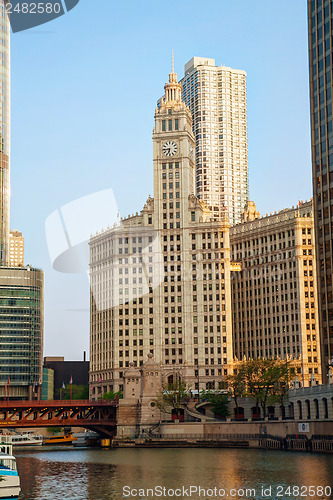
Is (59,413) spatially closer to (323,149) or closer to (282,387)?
(282,387)

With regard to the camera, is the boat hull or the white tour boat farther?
the white tour boat

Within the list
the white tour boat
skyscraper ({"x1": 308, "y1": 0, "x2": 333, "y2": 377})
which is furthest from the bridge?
the white tour boat

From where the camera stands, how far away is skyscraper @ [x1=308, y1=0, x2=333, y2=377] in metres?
147

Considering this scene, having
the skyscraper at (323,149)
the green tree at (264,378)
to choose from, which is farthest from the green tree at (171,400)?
the skyscraper at (323,149)

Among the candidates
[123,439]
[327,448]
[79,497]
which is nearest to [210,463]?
[327,448]

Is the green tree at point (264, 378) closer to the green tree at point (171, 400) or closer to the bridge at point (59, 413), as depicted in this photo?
the green tree at point (171, 400)

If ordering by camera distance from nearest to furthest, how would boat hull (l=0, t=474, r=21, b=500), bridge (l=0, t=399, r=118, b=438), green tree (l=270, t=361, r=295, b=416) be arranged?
boat hull (l=0, t=474, r=21, b=500)
green tree (l=270, t=361, r=295, b=416)
bridge (l=0, t=399, r=118, b=438)

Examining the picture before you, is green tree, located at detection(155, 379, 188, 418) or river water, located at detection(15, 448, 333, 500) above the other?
green tree, located at detection(155, 379, 188, 418)

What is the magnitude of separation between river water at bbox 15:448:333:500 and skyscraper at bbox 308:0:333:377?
32.9 metres

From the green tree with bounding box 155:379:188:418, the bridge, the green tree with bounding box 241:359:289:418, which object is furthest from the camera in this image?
the green tree with bounding box 155:379:188:418

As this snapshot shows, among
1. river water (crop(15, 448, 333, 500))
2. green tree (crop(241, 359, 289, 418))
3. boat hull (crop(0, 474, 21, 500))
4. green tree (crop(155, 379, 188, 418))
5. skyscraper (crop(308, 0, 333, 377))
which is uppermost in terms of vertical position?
skyscraper (crop(308, 0, 333, 377))

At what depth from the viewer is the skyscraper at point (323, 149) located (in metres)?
147

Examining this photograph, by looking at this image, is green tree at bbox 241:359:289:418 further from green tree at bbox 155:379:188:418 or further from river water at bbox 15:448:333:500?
river water at bbox 15:448:333:500

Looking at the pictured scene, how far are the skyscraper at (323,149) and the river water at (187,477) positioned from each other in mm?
32909
